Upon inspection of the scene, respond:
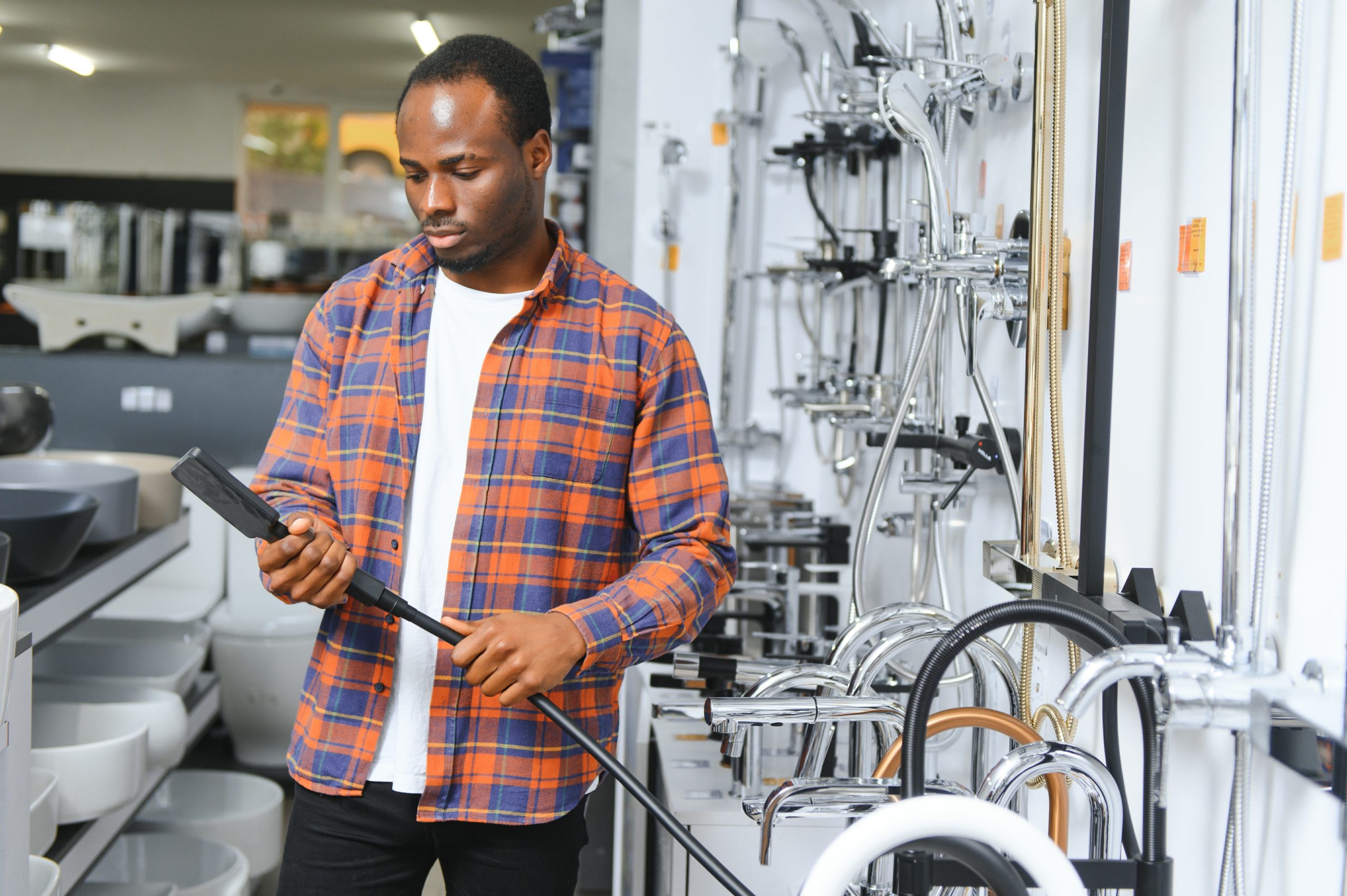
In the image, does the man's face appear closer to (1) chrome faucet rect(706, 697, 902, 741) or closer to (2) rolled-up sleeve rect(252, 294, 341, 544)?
(2) rolled-up sleeve rect(252, 294, 341, 544)

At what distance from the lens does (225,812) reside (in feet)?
8.54

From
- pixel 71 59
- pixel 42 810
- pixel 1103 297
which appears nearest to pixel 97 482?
pixel 42 810

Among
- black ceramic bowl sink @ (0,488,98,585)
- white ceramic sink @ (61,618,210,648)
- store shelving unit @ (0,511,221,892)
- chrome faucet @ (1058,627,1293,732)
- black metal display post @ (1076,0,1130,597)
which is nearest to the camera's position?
chrome faucet @ (1058,627,1293,732)

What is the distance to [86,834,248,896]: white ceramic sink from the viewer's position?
Result: 7.59ft

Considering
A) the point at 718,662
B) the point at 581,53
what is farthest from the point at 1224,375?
the point at 581,53

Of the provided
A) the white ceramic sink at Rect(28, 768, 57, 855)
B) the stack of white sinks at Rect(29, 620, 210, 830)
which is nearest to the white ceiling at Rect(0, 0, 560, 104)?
the stack of white sinks at Rect(29, 620, 210, 830)

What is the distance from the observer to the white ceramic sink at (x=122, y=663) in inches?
101

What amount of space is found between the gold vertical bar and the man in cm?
32

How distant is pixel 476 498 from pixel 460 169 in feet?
1.11

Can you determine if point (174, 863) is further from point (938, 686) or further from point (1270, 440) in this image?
point (1270, 440)

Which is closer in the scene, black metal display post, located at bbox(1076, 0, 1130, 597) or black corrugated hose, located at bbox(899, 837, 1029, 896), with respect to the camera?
black corrugated hose, located at bbox(899, 837, 1029, 896)

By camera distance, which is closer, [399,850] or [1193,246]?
[1193,246]

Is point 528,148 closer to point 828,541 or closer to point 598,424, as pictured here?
point 598,424

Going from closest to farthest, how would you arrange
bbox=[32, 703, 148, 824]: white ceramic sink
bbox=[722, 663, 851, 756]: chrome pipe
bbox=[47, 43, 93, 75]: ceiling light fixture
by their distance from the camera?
bbox=[722, 663, 851, 756]: chrome pipe → bbox=[32, 703, 148, 824]: white ceramic sink → bbox=[47, 43, 93, 75]: ceiling light fixture
